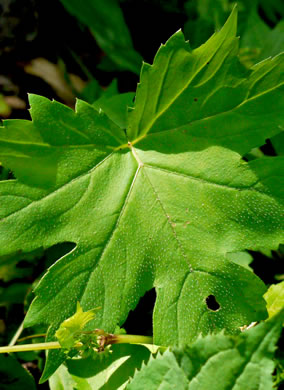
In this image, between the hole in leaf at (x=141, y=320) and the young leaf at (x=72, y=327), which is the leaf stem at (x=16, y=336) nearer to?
the hole in leaf at (x=141, y=320)

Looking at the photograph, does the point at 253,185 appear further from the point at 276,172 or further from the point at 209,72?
the point at 209,72

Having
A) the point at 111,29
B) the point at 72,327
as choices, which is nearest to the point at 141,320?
the point at 72,327

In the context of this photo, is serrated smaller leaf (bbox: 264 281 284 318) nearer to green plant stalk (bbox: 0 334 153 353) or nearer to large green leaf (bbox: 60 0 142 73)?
green plant stalk (bbox: 0 334 153 353)

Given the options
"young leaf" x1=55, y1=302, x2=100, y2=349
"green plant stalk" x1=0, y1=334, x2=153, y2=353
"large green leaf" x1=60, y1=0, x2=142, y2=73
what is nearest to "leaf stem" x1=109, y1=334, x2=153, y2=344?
"green plant stalk" x1=0, y1=334, x2=153, y2=353

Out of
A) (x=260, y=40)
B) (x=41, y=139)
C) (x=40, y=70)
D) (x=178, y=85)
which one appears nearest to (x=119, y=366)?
(x=41, y=139)

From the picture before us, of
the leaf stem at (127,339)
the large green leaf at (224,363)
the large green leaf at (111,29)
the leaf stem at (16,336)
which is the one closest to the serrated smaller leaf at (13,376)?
the leaf stem at (16,336)
